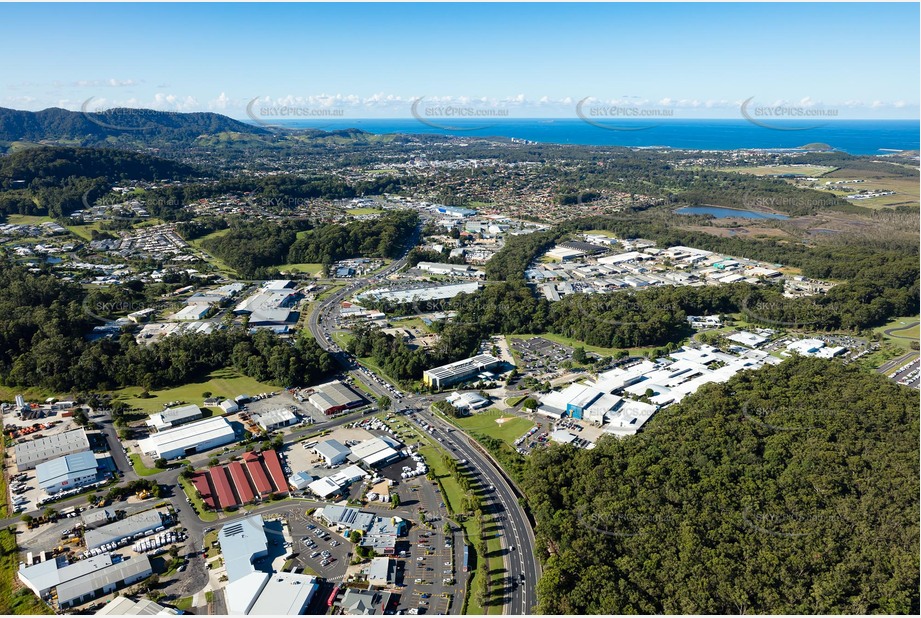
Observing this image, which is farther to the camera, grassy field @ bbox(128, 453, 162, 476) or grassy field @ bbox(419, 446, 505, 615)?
grassy field @ bbox(128, 453, 162, 476)

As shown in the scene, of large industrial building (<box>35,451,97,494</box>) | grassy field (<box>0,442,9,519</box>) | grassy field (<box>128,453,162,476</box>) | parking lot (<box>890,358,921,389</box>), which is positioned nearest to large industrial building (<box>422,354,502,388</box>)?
grassy field (<box>128,453,162,476</box>)

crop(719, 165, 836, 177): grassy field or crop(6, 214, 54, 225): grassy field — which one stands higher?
crop(719, 165, 836, 177): grassy field

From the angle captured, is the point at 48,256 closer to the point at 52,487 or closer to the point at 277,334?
the point at 277,334

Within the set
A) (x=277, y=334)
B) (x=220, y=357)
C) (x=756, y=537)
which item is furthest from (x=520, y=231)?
(x=756, y=537)

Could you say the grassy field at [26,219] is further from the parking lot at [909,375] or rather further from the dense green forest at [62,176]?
the parking lot at [909,375]

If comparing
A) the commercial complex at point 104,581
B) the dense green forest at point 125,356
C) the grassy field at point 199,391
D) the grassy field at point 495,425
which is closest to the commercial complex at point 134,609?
the commercial complex at point 104,581

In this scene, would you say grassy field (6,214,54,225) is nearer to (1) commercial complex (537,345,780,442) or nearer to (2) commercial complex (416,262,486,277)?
(2) commercial complex (416,262,486,277)

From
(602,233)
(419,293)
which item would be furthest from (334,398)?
(602,233)
